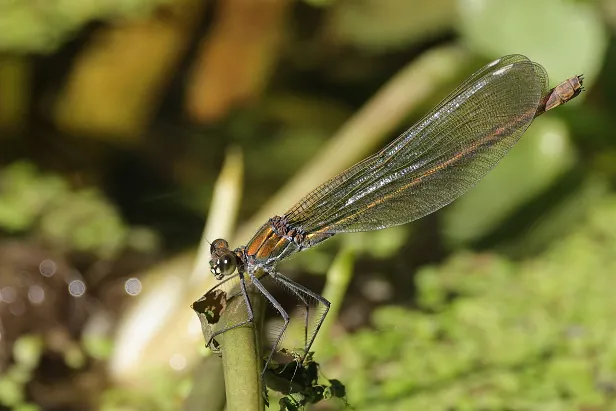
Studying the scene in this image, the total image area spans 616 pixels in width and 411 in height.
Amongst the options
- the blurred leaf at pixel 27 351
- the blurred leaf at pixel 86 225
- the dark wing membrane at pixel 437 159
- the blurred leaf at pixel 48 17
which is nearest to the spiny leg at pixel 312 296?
the dark wing membrane at pixel 437 159

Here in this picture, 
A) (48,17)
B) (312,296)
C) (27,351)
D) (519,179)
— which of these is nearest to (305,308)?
(312,296)

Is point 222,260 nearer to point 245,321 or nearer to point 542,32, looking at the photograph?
point 245,321

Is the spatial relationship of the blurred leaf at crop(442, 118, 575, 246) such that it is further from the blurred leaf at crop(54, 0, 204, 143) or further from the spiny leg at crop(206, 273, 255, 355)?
the spiny leg at crop(206, 273, 255, 355)

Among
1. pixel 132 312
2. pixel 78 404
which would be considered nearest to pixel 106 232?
pixel 132 312

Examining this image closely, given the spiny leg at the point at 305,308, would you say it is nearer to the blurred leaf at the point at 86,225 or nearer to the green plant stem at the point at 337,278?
the green plant stem at the point at 337,278

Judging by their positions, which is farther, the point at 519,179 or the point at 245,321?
the point at 519,179

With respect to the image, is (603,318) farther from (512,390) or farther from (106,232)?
(106,232)

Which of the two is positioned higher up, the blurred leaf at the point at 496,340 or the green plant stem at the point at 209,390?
the blurred leaf at the point at 496,340
